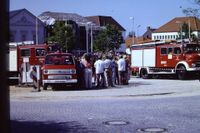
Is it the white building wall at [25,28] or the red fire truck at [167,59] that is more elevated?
the white building wall at [25,28]

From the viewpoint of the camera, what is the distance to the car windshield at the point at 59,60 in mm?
21359

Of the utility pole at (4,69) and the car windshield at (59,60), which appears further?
the car windshield at (59,60)

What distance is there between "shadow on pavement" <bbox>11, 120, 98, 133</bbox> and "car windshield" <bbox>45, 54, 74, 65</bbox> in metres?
11.1

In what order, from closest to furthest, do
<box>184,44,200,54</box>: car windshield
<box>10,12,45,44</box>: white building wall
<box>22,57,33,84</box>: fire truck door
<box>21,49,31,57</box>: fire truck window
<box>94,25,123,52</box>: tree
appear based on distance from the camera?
<box>22,57,33,84</box>: fire truck door
<box>21,49,31,57</box>: fire truck window
<box>184,44,200,54</box>: car windshield
<box>94,25,123,52</box>: tree
<box>10,12,45,44</box>: white building wall

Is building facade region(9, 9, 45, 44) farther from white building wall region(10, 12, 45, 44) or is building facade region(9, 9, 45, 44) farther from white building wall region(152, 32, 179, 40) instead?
white building wall region(152, 32, 179, 40)

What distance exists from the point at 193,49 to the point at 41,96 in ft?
49.7

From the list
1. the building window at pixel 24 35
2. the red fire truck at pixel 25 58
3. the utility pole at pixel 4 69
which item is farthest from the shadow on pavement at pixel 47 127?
the building window at pixel 24 35

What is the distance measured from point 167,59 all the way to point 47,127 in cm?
2257

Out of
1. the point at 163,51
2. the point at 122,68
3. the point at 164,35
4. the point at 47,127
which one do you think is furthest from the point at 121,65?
the point at 164,35

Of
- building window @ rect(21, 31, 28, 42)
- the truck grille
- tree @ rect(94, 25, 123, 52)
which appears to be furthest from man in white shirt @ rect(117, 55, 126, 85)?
building window @ rect(21, 31, 28, 42)

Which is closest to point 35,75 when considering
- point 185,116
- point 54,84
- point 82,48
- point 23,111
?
point 54,84

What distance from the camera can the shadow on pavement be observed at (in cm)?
895

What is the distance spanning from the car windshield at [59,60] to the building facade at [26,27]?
72.6 metres

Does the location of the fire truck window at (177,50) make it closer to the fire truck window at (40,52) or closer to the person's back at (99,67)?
the person's back at (99,67)
